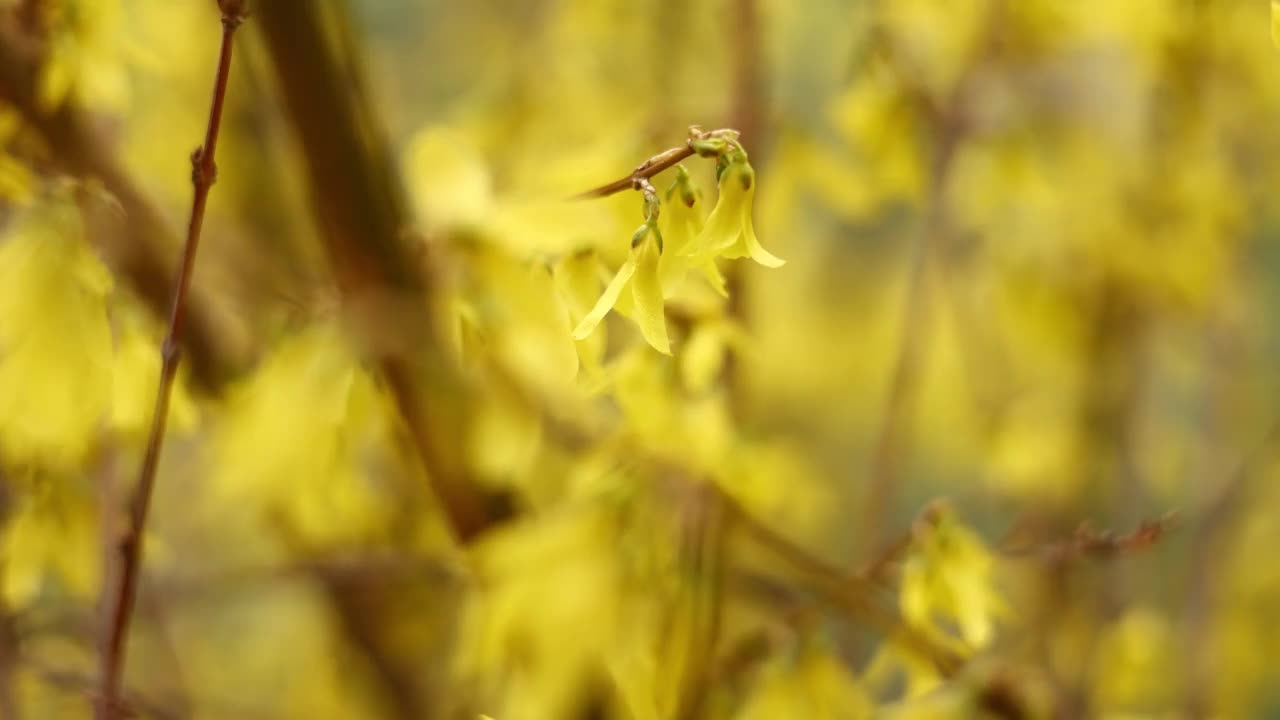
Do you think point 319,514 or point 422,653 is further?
point 422,653

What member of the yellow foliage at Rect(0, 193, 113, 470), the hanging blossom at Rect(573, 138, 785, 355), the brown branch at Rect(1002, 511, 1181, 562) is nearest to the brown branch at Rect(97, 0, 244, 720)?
the yellow foliage at Rect(0, 193, 113, 470)

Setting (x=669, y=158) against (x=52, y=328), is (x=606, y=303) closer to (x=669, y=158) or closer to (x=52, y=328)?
(x=669, y=158)

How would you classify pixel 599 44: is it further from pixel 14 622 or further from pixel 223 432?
pixel 14 622

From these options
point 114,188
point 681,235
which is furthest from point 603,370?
point 114,188

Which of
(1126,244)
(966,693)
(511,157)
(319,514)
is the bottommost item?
(966,693)

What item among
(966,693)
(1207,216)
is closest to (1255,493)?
(1207,216)

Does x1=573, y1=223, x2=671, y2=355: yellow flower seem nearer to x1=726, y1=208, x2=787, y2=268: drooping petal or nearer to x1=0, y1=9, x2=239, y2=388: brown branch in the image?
x1=726, y1=208, x2=787, y2=268: drooping petal

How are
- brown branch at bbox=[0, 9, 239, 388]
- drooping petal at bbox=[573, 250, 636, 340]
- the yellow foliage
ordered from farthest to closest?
brown branch at bbox=[0, 9, 239, 388]
the yellow foliage
drooping petal at bbox=[573, 250, 636, 340]
